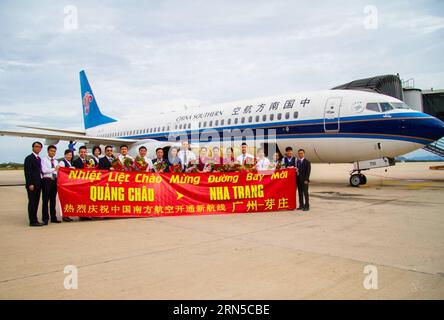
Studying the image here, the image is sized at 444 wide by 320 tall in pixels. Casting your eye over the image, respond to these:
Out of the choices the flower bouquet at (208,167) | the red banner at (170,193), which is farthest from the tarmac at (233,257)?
the flower bouquet at (208,167)

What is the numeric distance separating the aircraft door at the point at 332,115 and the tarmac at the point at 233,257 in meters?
5.63

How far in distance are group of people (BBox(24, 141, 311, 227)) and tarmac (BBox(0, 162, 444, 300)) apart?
2.18 ft

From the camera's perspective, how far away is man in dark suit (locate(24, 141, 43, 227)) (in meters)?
7.02

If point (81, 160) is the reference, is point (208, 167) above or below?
below

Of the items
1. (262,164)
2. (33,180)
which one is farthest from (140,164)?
(262,164)

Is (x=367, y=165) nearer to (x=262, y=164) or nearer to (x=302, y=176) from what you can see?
(x=302, y=176)

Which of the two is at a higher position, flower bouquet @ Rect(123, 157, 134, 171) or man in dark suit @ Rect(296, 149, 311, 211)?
flower bouquet @ Rect(123, 157, 134, 171)

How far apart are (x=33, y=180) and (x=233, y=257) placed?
5.00 meters

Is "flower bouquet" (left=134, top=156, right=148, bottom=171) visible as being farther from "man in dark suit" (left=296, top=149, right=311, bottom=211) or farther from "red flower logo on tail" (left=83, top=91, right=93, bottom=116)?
"red flower logo on tail" (left=83, top=91, right=93, bottom=116)

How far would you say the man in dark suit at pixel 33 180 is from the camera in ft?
23.0

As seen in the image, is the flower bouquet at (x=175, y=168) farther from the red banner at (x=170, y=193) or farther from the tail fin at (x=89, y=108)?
the tail fin at (x=89, y=108)

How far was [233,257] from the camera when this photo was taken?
175 inches

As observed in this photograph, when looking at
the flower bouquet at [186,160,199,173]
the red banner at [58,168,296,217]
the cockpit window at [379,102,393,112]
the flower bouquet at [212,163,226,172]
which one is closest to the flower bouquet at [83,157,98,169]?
the red banner at [58,168,296,217]

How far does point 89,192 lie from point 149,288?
491 centimetres
